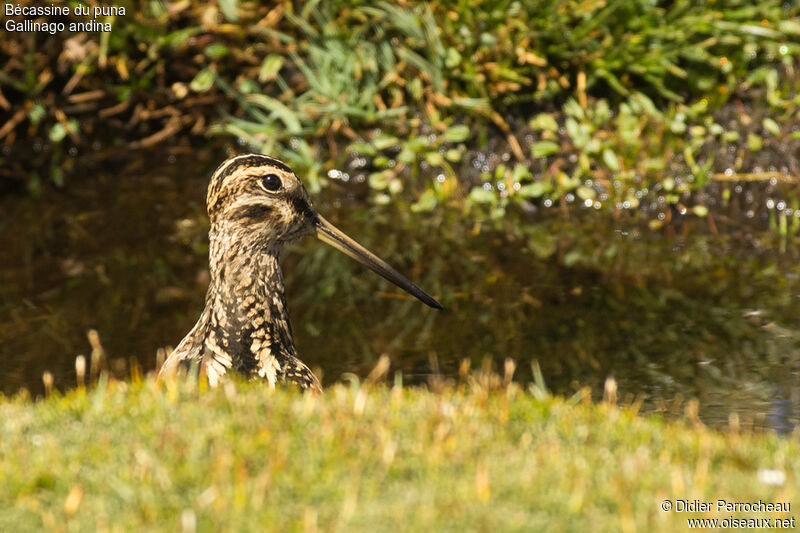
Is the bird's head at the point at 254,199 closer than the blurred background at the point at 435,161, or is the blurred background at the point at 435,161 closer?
the bird's head at the point at 254,199

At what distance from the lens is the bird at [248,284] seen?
15.9 ft

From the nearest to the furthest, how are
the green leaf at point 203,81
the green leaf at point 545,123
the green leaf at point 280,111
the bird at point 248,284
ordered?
the bird at point 248,284, the green leaf at point 545,123, the green leaf at point 280,111, the green leaf at point 203,81

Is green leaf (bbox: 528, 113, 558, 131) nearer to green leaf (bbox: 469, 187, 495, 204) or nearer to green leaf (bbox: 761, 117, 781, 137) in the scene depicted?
green leaf (bbox: 469, 187, 495, 204)

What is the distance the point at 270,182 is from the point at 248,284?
41 cm

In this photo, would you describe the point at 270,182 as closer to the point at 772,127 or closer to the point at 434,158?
the point at 434,158

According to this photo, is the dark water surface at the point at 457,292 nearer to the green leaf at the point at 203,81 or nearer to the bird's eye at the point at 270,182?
the green leaf at the point at 203,81

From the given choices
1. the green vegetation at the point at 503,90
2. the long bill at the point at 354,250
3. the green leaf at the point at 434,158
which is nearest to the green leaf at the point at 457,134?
the green vegetation at the point at 503,90

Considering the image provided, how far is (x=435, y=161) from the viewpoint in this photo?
9.01 m

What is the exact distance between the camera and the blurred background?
7453 mm

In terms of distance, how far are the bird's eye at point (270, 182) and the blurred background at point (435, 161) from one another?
2096mm

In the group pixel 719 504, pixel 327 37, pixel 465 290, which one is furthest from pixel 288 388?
pixel 327 37

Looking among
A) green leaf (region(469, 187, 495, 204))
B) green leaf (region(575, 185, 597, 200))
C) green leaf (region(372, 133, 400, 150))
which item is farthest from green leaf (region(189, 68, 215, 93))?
green leaf (region(575, 185, 597, 200))

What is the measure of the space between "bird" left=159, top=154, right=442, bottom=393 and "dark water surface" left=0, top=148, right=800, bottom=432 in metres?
1.49

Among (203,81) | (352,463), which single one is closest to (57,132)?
(203,81)
